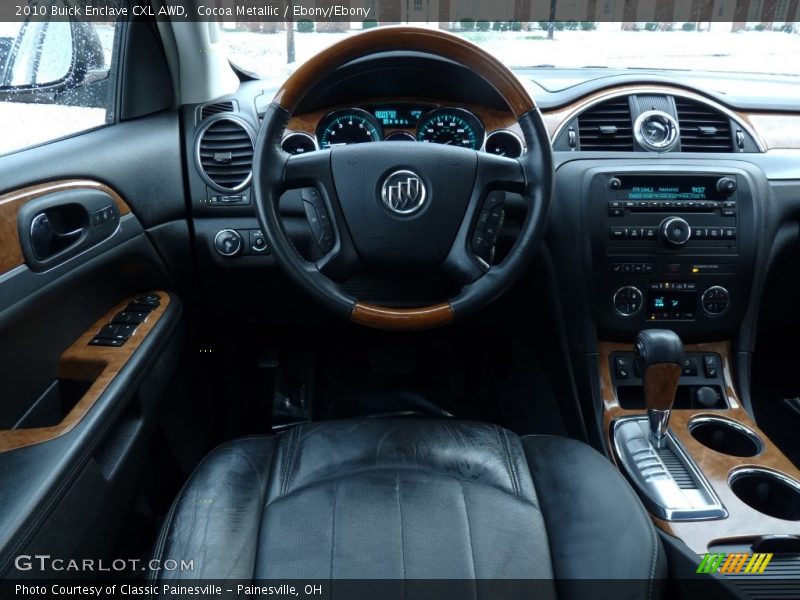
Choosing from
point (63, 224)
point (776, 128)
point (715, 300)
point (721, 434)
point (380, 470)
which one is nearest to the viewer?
point (380, 470)

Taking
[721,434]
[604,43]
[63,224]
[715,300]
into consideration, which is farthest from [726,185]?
[63,224]

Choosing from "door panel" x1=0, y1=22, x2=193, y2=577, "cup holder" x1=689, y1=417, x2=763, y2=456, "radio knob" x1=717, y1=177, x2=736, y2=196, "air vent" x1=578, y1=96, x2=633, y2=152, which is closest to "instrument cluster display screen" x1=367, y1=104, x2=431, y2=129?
"air vent" x1=578, y1=96, x2=633, y2=152

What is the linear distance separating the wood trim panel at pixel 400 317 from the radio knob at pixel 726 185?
904 mm

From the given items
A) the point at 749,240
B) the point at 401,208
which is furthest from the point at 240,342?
the point at 749,240

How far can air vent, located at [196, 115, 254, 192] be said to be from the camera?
1781 millimetres

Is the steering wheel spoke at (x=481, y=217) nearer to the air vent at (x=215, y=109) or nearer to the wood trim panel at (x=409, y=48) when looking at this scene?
the wood trim panel at (x=409, y=48)

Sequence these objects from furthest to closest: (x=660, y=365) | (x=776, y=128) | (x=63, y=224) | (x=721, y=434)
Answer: (x=776, y=128) < (x=721, y=434) < (x=660, y=365) < (x=63, y=224)

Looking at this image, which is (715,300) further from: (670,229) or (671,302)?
(670,229)

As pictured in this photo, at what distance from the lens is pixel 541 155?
4.46 feet

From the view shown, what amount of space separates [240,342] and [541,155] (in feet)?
4.17

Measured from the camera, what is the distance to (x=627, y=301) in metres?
1.78

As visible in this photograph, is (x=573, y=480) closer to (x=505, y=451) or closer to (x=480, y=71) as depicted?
(x=505, y=451)

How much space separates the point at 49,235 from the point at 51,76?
1.65 ft

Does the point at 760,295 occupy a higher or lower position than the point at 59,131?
lower
